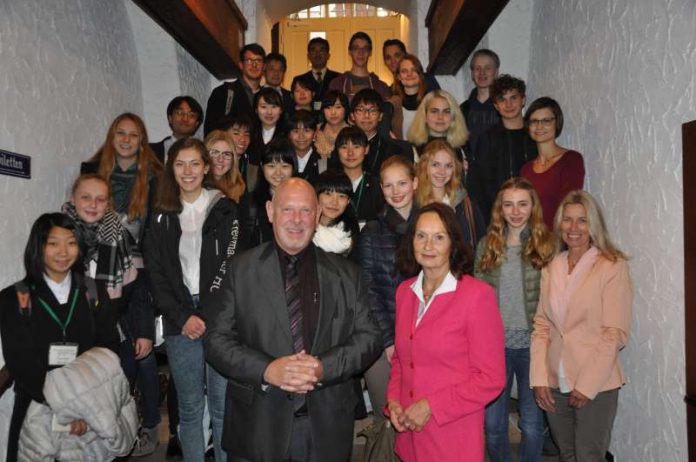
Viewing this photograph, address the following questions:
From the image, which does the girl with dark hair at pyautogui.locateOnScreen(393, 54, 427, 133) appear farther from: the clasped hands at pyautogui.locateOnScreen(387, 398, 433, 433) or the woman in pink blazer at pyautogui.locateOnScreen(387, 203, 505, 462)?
the clasped hands at pyautogui.locateOnScreen(387, 398, 433, 433)

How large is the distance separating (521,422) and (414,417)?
978 mm

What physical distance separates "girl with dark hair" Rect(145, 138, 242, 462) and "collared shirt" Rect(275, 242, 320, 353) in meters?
0.74

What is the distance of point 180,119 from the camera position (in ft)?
13.0

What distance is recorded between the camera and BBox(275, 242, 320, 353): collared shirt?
75.4 inches

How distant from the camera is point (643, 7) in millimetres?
2695

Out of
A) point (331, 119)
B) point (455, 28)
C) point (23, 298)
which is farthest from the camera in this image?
point (455, 28)

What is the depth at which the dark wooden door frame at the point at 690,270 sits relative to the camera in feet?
7.48

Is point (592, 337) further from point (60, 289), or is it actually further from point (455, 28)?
point (455, 28)

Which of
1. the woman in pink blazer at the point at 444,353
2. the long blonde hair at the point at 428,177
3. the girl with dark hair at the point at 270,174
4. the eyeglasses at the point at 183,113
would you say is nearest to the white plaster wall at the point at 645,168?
the long blonde hair at the point at 428,177

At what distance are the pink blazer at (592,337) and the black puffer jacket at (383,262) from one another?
0.69 meters

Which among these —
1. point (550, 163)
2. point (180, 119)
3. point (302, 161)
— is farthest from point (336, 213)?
point (180, 119)

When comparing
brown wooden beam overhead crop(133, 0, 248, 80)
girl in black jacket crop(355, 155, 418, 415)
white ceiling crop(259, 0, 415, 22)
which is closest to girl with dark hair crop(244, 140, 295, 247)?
girl in black jacket crop(355, 155, 418, 415)

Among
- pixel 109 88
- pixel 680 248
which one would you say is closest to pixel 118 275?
pixel 109 88

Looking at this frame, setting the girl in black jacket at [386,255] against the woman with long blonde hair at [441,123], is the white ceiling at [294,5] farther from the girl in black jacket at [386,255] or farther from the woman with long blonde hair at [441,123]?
the girl in black jacket at [386,255]
